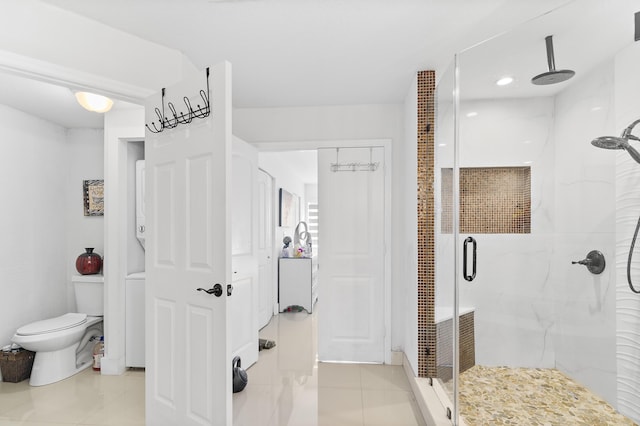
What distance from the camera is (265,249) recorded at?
4270 millimetres

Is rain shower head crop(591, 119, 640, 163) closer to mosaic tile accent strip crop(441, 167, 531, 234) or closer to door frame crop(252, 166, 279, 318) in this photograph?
mosaic tile accent strip crop(441, 167, 531, 234)

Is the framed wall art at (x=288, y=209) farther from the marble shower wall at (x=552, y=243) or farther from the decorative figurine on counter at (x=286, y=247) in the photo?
the marble shower wall at (x=552, y=243)

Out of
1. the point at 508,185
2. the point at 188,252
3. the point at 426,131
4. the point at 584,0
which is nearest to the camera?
the point at 584,0

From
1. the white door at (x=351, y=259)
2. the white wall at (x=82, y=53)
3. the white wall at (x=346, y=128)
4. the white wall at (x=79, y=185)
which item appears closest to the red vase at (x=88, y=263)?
the white wall at (x=79, y=185)

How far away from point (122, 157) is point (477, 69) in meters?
2.94

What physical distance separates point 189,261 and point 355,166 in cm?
188

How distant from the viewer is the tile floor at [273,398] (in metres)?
2.37

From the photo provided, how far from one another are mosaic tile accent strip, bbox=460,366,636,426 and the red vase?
3.31 metres

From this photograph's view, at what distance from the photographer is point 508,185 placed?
6.31 feet

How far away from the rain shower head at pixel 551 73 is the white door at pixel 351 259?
→ 5.76 feet

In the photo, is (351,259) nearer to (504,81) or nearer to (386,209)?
(386,209)

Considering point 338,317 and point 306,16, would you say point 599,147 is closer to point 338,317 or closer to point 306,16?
point 306,16

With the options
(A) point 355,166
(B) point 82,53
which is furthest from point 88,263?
(A) point 355,166

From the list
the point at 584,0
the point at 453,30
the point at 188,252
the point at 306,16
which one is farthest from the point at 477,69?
the point at 188,252
